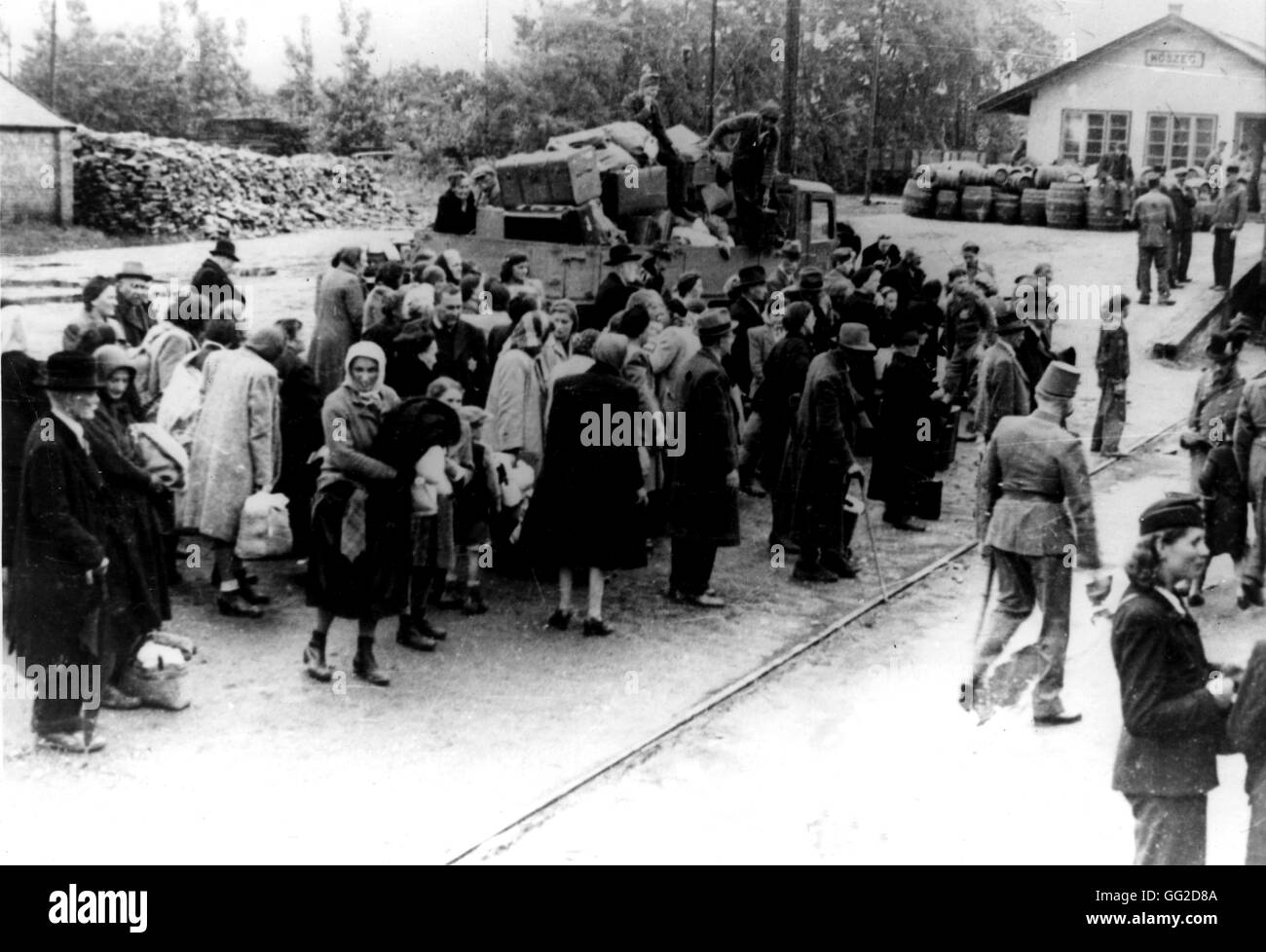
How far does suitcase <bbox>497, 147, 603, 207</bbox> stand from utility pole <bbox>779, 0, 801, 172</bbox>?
5.67 feet

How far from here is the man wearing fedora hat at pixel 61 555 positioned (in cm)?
666

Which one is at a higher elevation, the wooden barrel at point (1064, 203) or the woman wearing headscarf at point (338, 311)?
the wooden barrel at point (1064, 203)

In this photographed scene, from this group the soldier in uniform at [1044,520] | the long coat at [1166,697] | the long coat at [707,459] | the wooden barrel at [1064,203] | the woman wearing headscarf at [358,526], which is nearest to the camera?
the long coat at [1166,697]

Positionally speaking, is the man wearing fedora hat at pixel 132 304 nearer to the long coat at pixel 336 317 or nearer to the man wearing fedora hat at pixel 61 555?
the long coat at pixel 336 317

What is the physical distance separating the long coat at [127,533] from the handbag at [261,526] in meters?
0.68

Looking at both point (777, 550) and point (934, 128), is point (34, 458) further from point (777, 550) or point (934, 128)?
point (934, 128)

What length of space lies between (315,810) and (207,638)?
173 cm

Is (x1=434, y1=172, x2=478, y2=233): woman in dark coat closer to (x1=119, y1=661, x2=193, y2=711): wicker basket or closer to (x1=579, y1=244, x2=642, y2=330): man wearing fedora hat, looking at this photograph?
(x1=579, y1=244, x2=642, y2=330): man wearing fedora hat

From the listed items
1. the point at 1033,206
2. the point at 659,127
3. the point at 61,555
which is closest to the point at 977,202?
the point at 1033,206

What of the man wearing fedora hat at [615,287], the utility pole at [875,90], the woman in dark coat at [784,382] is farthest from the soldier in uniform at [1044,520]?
the utility pole at [875,90]

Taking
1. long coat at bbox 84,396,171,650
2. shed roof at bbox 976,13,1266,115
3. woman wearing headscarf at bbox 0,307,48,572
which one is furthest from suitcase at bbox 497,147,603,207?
long coat at bbox 84,396,171,650

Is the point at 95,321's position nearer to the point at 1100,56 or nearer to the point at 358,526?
the point at 358,526

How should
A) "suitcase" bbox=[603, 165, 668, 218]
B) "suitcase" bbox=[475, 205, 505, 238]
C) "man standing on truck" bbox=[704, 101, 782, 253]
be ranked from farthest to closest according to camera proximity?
"suitcase" bbox=[475, 205, 505, 238], "suitcase" bbox=[603, 165, 668, 218], "man standing on truck" bbox=[704, 101, 782, 253]

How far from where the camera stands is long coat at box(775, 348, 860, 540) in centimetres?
912
